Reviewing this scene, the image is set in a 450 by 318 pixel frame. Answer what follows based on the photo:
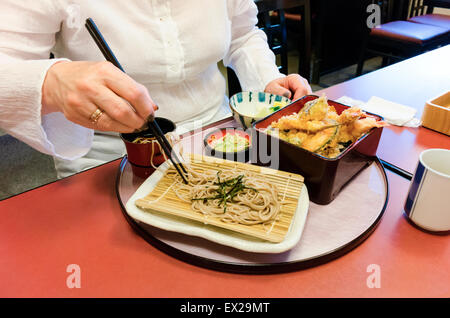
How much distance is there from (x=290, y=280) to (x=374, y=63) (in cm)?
498

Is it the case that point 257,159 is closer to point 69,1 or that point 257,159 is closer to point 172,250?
point 172,250

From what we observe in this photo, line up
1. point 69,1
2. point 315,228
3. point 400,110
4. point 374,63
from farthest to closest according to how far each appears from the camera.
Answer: point 374,63, point 400,110, point 69,1, point 315,228

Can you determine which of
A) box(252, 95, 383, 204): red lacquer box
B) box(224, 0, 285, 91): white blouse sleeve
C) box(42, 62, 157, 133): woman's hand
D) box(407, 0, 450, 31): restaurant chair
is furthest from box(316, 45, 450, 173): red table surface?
box(407, 0, 450, 31): restaurant chair

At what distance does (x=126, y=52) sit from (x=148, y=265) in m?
0.81

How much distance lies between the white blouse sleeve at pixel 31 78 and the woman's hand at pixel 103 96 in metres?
0.11

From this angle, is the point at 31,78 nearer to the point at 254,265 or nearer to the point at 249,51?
the point at 254,265

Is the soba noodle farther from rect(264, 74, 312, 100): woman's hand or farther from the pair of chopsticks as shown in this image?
rect(264, 74, 312, 100): woman's hand

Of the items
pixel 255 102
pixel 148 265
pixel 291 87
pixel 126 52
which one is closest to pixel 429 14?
pixel 291 87

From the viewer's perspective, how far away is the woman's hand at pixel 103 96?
78cm

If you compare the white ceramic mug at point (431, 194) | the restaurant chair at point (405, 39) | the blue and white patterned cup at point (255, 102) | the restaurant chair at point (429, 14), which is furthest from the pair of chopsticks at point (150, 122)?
the restaurant chair at point (429, 14)

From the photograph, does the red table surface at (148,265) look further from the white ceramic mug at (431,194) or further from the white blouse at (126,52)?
the white blouse at (126,52)

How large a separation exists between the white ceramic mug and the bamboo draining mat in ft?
0.88

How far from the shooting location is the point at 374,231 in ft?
2.65

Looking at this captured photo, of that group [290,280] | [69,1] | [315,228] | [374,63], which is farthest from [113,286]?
[374,63]
